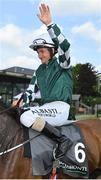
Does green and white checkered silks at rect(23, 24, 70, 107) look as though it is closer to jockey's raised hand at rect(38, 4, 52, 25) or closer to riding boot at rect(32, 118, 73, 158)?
jockey's raised hand at rect(38, 4, 52, 25)

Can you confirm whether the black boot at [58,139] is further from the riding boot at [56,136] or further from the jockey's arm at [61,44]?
the jockey's arm at [61,44]

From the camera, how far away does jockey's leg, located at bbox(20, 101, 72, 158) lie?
5.26 metres

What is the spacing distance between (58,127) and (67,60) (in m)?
0.92

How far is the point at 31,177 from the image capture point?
5117mm

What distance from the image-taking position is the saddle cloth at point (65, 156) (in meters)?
5.18

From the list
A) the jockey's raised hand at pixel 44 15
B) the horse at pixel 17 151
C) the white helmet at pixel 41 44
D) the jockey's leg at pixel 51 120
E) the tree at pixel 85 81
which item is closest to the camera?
the horse at pixel 17 151

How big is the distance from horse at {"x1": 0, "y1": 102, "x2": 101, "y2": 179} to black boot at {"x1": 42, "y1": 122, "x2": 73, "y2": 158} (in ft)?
0.91

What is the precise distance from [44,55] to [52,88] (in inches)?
18.6

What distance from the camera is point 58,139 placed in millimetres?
5387

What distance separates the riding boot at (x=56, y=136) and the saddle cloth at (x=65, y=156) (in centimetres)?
6

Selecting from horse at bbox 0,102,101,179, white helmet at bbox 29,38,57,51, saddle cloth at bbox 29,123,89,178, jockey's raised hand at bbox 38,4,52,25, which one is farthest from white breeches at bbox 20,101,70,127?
jockey's raised hand at bbox 38,4,52,25

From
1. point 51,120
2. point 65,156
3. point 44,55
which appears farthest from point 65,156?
point 44,55

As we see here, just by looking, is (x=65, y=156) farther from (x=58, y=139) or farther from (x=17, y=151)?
(x=17, y=151)

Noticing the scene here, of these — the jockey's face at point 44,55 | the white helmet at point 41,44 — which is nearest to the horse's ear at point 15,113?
the jockey's face at point 44,55
